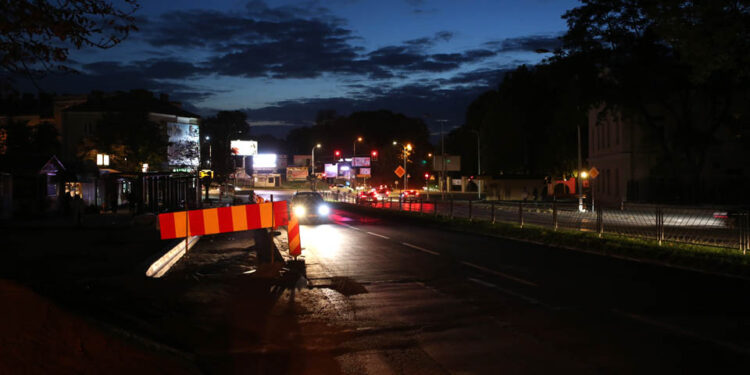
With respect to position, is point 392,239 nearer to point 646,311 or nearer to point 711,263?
point 711,263

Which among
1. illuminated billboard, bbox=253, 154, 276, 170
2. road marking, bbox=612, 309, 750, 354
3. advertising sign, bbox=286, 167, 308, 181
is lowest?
road marking, bbox=612, 309, 750, 354

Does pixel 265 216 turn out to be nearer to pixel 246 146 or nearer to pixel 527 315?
pixel 527 315

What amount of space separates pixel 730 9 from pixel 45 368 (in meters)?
26.6

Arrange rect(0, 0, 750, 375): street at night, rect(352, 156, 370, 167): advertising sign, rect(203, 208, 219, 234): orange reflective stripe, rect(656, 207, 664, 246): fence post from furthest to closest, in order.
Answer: rect(352, 156, 370, 167): advertising sign → rect(656, 207, 664, 246): fence post → rect(203, 208, 219, 234): orange reflective stripe → rect(0, 0, 750, 375): street at night

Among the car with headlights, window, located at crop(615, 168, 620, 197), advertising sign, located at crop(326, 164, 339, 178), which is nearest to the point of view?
the car with headlights

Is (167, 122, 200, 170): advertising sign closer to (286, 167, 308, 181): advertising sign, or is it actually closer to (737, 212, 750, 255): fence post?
(286, 167, 308, 181): advertising sign

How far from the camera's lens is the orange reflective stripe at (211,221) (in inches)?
609

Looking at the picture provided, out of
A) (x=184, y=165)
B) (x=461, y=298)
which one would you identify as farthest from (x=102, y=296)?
(x=184, y=165)

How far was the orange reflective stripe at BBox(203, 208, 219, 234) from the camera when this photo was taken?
15.5m

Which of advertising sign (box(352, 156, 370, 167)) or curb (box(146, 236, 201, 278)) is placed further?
advertising sign (box(352, 156, 370, 167))

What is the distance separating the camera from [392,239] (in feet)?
73.8

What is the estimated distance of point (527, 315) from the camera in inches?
352

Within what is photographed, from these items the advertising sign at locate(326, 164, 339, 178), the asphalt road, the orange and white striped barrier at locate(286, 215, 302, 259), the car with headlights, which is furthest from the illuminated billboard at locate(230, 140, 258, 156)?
the orange and white striped barrier at locate(286, 215, 302, 259)

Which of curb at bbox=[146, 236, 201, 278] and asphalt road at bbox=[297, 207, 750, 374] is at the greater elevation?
curb at bbox=[146, 236, 201, 278]
